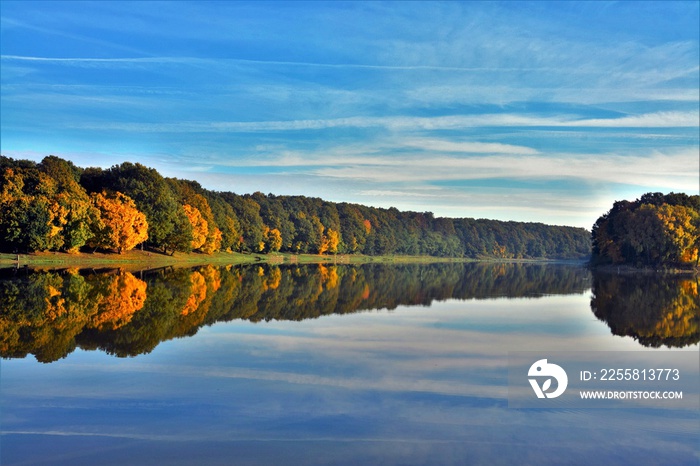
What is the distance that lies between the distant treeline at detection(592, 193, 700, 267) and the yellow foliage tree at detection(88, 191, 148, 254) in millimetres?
62443

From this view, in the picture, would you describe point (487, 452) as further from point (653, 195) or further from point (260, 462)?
point (653, 195)

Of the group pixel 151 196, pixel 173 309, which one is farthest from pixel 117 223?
pixel 173 309

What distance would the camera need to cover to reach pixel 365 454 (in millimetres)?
8367

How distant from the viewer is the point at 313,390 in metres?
11.8

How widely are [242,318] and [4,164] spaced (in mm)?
57353

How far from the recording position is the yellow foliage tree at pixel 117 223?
65250 millimetres

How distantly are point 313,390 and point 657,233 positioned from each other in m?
79.8

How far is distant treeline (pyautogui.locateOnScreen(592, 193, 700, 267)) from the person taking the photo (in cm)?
8031

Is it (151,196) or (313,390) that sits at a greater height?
(151,196)

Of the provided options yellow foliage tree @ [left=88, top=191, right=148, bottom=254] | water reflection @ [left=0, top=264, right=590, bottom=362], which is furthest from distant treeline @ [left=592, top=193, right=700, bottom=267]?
yellow foliage tree @ [left=88, top=191, right=148, bottom=254]

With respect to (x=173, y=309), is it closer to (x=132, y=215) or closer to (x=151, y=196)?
(x=132, y=215)

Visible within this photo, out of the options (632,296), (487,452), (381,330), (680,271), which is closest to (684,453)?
(487,452)

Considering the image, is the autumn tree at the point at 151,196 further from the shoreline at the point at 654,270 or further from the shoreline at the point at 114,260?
the shoreline at the point at 654,270

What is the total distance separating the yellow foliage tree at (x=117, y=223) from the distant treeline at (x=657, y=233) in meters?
62.4
